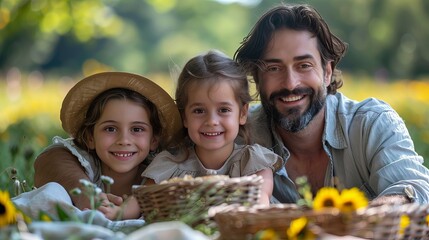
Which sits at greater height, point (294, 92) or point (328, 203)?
point (294, 92)

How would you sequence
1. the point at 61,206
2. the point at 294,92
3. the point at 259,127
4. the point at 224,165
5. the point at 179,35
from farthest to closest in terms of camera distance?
1. the point at 179,35
2. the point at 259,127
3. the point at 294,92
4. the point at 224,165
5. the point at 61,206

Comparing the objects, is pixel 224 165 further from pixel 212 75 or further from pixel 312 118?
pixel 312 118

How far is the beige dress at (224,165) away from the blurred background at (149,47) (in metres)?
0.45

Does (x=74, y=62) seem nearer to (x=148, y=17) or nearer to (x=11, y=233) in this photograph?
(x=148, y=17)

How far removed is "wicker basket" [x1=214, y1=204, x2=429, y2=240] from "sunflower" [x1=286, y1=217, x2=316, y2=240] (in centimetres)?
3

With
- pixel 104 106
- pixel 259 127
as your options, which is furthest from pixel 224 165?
pixel 104 106

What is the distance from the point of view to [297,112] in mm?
4070

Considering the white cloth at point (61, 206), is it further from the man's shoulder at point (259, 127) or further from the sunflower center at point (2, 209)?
the man's shoulder at point (259, 127)

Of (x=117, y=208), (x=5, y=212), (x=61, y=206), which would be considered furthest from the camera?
(x=117, y=208)

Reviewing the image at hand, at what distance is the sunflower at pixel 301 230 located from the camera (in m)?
2.38

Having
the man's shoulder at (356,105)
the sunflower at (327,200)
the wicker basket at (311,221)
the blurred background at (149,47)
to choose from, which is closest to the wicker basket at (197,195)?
the wicker basket at (311,221)

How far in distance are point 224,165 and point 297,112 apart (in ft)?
1.68

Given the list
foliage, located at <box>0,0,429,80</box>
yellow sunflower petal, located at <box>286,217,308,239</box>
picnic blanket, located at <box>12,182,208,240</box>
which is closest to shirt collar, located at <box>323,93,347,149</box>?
picnic blanket, located at <box>12,182,208,240</box>

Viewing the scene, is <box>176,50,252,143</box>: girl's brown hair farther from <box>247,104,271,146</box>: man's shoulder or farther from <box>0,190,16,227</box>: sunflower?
<box>0,190,16,227</box>: sunflower
